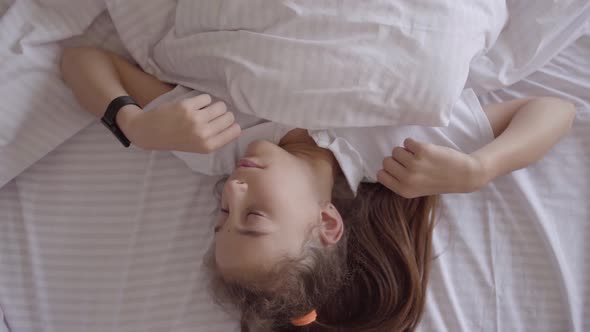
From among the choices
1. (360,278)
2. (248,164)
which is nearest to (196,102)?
(248,164)

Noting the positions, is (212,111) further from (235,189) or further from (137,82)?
(137,82)

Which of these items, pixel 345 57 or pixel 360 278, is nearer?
pixel 345 57

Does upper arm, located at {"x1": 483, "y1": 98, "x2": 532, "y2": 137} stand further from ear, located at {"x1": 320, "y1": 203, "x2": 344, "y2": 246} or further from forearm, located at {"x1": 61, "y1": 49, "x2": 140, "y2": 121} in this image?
forearm, located at {"x1": 61, "y1": 49, "x2": 140, "y2": 121}

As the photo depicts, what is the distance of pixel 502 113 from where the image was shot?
1.02 meters

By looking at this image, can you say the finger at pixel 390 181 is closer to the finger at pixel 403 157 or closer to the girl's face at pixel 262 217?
the finger at pixel 403 157

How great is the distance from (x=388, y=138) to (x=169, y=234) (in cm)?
48

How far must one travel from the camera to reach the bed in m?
0.99

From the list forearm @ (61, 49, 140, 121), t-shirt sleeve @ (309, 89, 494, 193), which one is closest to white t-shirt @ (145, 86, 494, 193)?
t-shirt sleeve @ (309, 89, 494, 193)

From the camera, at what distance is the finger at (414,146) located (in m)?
0.90

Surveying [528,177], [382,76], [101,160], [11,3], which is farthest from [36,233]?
[528,177]

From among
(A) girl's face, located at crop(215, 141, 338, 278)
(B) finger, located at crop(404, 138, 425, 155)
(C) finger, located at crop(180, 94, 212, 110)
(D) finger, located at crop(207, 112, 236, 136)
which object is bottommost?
(A) girl's face, located at crop(215, 141, 338, 278)

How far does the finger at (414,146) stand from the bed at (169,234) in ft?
0.60

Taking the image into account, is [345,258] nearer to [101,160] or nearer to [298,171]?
[298,171]

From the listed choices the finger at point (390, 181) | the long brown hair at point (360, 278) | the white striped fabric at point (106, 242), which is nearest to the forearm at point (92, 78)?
the white striped fabric at point (106, 242)
